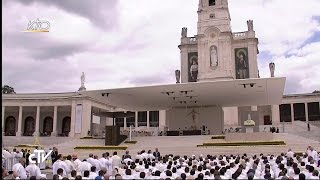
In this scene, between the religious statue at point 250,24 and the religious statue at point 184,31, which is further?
the religious statue at point 184,31

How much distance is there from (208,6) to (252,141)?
3033 cm

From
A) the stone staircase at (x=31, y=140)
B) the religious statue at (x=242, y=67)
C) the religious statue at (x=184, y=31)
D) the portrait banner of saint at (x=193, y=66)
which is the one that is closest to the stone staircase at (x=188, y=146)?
the stone staircase at (x=31, y=140)

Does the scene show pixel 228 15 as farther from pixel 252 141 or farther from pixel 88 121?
pixel 252 141

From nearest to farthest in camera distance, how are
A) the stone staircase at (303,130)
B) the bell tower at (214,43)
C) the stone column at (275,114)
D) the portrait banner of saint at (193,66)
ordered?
the stone staircase at (303,130) < the bell tower at (214,43) < the stone column at (275,114) < the portrait banner of saint at (193,66)

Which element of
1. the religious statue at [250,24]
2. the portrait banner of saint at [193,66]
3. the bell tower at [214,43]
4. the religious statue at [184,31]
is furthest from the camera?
the religious statue at [184,31]

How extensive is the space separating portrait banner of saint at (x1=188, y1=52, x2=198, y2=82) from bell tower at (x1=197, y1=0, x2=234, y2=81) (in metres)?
2.47

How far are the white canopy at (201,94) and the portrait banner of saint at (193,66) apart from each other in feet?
44.5

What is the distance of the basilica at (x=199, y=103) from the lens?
43.0 m

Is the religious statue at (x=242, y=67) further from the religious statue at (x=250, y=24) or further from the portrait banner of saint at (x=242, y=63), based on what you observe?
the religious statue at (x=250, y=24)

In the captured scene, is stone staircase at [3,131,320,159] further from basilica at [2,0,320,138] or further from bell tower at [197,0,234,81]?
bell tower at [197,0,234,81]

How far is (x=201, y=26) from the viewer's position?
5591 centimetres

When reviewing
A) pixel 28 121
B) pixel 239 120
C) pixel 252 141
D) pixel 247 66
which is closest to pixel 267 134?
pixel 252 141

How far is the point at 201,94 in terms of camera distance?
36.8 meters

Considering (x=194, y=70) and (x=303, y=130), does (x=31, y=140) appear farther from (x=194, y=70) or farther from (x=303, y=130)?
(x=303, y=130)
